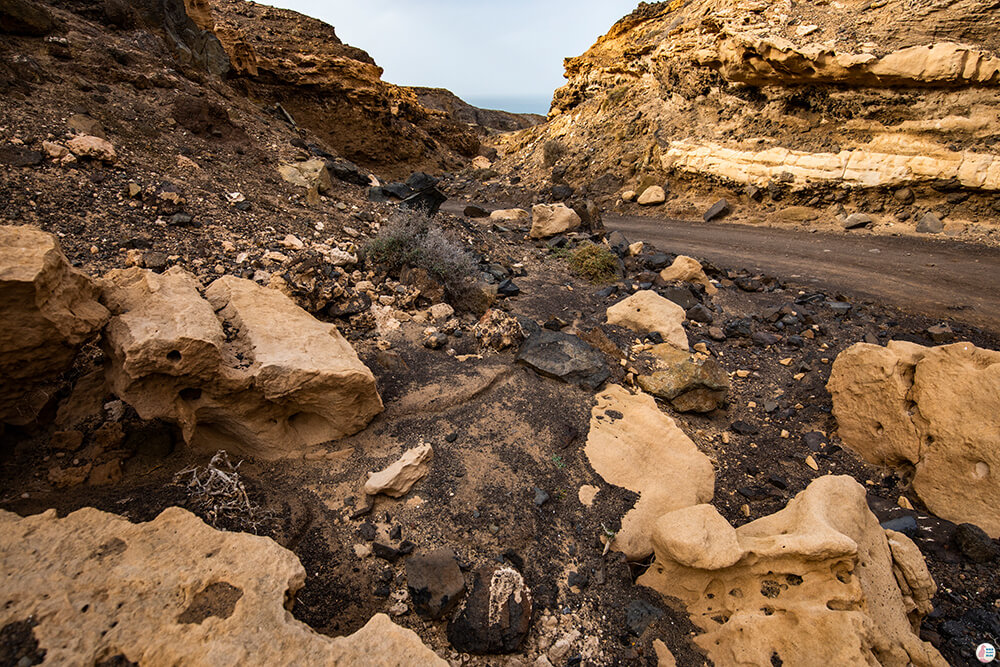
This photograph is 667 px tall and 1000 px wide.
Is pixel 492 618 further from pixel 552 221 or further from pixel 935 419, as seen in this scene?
pixel 552 221

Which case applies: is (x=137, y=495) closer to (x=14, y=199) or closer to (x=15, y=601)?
(x=15, y=601)

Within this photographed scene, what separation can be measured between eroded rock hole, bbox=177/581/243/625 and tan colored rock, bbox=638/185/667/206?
45.3 ft

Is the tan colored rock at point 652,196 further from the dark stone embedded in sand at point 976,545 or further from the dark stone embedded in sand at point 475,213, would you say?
the dark stone embedded in sand at point 976,545

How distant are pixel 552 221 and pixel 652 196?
535 centimetres

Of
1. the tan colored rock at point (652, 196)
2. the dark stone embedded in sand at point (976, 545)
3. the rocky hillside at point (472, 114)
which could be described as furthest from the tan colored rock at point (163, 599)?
the rocky hillside at point (472, 114)

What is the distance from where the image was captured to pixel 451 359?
464 cm

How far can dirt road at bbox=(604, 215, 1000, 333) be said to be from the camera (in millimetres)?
6512

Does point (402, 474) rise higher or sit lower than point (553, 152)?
lower

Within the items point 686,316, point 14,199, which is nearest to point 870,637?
point 686,316

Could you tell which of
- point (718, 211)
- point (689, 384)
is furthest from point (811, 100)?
point (689, 384)

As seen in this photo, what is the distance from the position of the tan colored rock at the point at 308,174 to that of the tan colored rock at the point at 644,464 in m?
5.53

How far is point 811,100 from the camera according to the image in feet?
37.1

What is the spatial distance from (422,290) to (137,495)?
3.36 metres

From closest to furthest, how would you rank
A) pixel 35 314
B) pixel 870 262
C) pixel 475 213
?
pixel 35 314 → pixel 870 262 → pixel 475 213
